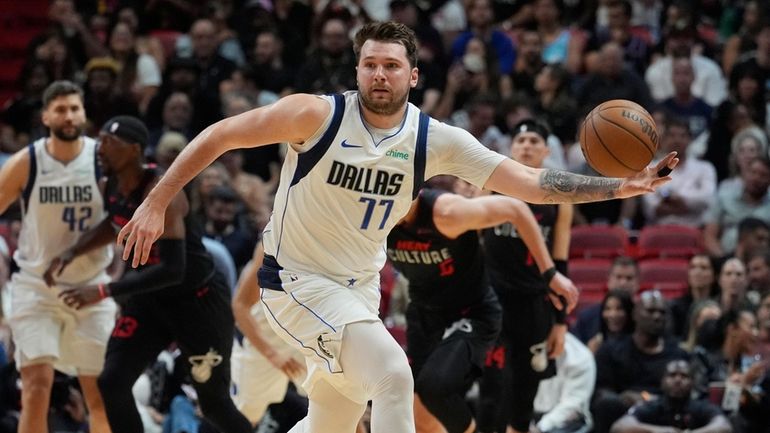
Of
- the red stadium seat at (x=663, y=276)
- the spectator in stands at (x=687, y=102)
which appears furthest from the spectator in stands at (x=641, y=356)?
the spectator in stands at (x=687, y=102)

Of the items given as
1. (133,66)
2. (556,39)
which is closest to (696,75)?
(556,39)

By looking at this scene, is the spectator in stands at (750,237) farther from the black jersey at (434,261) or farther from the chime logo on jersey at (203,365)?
the chime logo on jersey at (203,365)

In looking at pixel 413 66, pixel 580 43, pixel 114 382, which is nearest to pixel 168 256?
pixel 114 382

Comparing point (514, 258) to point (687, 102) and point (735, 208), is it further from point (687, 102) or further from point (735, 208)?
point (687, 102)

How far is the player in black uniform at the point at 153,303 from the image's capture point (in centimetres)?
840

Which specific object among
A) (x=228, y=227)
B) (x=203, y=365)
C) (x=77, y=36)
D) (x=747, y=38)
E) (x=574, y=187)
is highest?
(x=747, y=38)

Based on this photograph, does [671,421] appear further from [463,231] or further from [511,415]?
[463,231]

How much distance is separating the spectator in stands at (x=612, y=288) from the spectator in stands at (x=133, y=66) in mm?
6456

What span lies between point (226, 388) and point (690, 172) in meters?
7.20

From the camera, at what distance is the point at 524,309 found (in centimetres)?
953

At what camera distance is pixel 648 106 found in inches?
592

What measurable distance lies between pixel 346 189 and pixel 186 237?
2.51 metres

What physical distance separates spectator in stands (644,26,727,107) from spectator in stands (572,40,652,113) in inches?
21.3

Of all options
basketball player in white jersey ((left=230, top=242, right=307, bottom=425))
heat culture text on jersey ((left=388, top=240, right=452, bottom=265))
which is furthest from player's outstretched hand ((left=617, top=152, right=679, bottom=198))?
basketball player in white jersey ((left=230, top=242, right=307, bottom=425))
